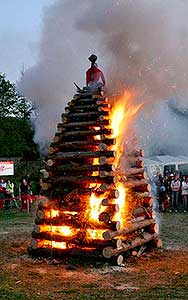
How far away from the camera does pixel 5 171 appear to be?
22.2 metres

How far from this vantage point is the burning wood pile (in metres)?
8.78

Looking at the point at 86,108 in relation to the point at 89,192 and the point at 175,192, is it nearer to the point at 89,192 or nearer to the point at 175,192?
the point at 89,192

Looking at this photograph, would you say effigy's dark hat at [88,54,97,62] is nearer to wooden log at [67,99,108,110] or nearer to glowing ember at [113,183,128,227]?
wooden log at [67,99,108,110]

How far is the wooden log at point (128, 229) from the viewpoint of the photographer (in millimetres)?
8483

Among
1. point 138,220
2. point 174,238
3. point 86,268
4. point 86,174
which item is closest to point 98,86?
point 86,174

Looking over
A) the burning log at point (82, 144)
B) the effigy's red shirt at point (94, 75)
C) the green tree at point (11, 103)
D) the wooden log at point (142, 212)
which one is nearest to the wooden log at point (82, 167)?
the burning log at point (82, 144)

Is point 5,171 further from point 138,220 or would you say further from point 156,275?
point 156,275

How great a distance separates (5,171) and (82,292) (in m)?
15.7

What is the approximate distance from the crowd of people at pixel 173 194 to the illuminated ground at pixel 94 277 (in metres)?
8.41

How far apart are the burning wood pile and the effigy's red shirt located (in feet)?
0.95

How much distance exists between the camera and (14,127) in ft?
122

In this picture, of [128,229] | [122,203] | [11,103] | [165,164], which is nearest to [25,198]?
[165,164]

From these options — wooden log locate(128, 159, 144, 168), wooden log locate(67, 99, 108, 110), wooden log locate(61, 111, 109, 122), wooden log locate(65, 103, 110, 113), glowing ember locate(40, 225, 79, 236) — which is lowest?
glowing ember locate(40, 225, 79, 236)

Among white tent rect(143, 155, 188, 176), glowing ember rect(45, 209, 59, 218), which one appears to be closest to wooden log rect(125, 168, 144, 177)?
glowing ember rect(45, 209, 59, 218)
